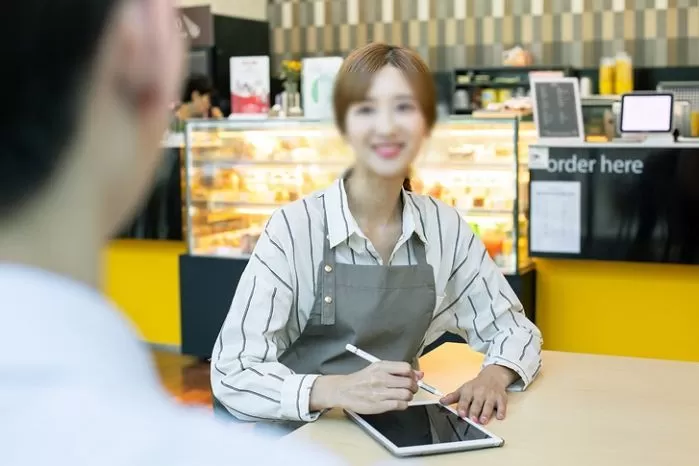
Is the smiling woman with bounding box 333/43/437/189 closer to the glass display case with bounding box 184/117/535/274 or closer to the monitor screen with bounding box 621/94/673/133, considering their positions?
the glass display case with bounding box 184/117/535/274

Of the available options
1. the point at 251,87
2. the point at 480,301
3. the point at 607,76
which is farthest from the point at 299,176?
the point at 607,76

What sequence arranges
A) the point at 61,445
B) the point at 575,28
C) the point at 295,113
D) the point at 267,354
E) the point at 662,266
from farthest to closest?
the point at 575,28
the point at 295,113
the point at 662,266
the point at 267,354
the point at 61,445

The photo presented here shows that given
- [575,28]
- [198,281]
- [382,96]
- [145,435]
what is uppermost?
[575,28]

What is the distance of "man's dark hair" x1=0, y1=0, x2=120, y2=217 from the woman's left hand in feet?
5.03

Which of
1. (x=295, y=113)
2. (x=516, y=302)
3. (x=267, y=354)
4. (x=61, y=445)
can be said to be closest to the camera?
(x=61, y=445)

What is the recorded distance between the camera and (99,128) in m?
0.33

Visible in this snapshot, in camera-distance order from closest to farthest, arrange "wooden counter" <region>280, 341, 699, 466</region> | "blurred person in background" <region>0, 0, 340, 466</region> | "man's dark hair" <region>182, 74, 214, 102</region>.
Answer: "blurred person in background" <region>0, 0, 340, 466</region>
"wooden counter" <region>280, 341, 699, 466</region>
"man's dark hair" <region>182, 74, 214, 102</region>

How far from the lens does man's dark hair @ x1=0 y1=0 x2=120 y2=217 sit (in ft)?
0.99

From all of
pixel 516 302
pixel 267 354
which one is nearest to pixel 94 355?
pixel 267 354

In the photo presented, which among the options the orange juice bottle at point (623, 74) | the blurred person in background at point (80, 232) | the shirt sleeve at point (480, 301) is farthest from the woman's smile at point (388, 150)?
the orange juice bottle at point (623, 74)

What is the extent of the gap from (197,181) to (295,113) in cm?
66

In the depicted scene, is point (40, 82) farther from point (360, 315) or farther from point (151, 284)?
point (151, 284)

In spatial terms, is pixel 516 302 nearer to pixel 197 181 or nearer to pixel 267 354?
pixel 267 354

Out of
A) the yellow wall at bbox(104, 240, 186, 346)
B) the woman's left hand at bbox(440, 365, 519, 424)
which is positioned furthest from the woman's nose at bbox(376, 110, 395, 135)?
the yellow wall at bbox(104, 240, 186, 346)
